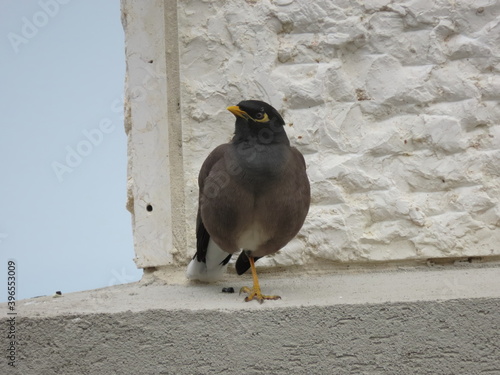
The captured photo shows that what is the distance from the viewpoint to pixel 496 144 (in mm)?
3037

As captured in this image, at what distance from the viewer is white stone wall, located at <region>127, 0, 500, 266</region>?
3014 mm

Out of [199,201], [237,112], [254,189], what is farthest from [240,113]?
[199,201]

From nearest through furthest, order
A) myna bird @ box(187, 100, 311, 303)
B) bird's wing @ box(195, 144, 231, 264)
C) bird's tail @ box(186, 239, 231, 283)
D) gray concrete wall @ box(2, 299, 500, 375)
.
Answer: gray concrete wall @ box(2, 299, 500, 375)
myna bird @ box(187, 100, 311, 303)
bird's wing @ box(195, 144, 231, 264)
bird's tail @ box(186, 239, 231, 283)

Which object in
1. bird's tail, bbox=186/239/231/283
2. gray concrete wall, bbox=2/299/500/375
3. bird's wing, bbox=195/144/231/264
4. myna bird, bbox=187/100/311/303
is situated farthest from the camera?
bird's tail, bbox=186/239/231/283

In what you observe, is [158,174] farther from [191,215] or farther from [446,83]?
[446,83]

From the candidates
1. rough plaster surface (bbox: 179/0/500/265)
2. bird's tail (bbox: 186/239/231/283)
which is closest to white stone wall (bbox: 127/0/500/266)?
rough plaster surface (bbox: 179/0/500/265)

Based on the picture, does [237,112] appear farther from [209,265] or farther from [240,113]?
[209,265]

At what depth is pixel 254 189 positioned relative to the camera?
2576mm

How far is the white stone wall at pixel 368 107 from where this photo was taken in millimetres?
3014

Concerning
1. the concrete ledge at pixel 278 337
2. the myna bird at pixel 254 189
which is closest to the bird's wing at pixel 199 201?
the myna bird at pixel 254 189

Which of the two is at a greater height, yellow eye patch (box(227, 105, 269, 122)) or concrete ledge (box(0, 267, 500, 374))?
yellow eye patch (box(227, 105, 269, 122))

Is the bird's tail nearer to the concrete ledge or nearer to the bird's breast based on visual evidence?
the bird's breast

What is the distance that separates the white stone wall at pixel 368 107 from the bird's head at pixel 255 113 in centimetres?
39

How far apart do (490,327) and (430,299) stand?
8.4 inches
